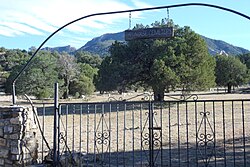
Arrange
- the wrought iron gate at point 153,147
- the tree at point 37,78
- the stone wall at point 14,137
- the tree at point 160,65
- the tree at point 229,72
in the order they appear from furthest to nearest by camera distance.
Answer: the tree at point 229,72
the tree at point 37,78
the tree at point 160,65
the stone wall at point 14,137
the wrought iron gate at point 153,147

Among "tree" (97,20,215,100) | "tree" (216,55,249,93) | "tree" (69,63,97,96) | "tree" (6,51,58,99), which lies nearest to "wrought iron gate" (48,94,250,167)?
"tree" (97,20,215,100)

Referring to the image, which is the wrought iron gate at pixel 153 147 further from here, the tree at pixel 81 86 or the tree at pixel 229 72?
the tree at pixel 229 72

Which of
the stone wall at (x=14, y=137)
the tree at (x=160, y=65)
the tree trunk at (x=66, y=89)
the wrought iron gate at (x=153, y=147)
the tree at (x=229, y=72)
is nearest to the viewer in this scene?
the wrought iron gate at (x=153, y=147)

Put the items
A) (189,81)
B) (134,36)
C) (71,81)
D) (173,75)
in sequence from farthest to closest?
(71,81) < (189,81) < (173,75) < (134,36)

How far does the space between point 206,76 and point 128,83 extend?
625 cm

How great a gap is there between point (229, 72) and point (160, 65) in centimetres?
3208

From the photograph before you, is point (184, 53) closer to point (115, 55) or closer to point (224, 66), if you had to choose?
point (115, 55)

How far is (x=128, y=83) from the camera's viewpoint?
30406 millimetres

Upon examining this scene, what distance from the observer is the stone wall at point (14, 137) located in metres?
6.95

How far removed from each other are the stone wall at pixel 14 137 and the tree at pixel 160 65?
20721 mm

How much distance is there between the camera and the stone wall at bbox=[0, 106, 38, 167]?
6.95 m

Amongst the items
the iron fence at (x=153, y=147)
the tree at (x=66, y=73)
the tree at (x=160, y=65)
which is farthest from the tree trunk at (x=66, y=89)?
the iron fence at (x=153, y=147)

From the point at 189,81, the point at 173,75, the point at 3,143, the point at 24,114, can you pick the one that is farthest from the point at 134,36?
the point at 189,81

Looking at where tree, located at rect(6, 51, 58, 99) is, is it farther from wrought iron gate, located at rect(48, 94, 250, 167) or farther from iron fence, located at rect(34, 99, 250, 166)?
wrought iron gate, located at rect(48, 94, 250, 167)
